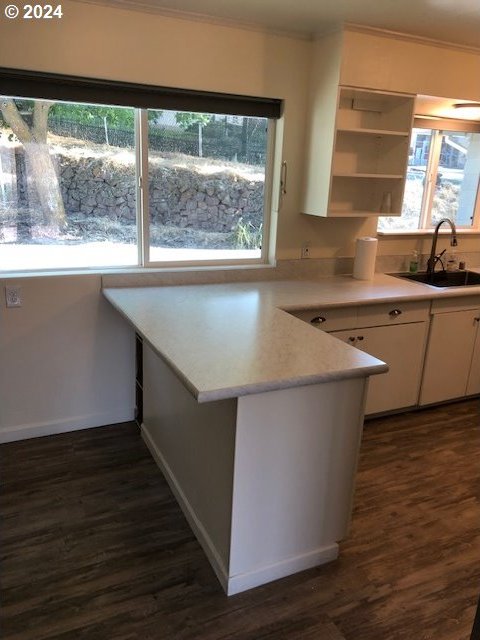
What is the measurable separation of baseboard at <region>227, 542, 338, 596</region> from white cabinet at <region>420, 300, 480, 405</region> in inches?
66.0

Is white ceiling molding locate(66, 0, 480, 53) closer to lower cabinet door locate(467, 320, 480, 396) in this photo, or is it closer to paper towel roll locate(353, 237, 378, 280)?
paper towel roll locate(353, 237, 378, 280)

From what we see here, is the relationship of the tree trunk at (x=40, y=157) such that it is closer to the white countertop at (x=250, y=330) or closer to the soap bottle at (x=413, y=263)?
the white countertop at (x=250, y=330)

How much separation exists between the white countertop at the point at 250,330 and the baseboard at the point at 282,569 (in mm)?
833

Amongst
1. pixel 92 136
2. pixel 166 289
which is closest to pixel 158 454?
pixel 166 289

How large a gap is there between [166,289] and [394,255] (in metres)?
1.90

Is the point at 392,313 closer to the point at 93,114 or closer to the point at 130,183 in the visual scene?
the point at 130,183

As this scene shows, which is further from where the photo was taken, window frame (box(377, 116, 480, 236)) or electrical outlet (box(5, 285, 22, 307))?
window frame (box(377, 116, 480, 236))

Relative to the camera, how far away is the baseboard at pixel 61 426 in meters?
2.97

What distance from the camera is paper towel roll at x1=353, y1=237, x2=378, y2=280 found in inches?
137

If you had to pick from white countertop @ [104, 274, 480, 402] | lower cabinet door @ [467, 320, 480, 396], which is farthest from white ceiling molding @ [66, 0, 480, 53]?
lower cabinet door @ [467, 320, 480, 396]

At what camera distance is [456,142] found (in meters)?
4.04

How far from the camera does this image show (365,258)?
3.52 m

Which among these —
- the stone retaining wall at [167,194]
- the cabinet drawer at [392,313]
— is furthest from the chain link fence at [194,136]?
the cabinet drawer at [392,313]

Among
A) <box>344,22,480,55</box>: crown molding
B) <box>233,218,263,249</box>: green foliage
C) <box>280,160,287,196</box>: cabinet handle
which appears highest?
<box>344,22,480,55</box>: crown molding
